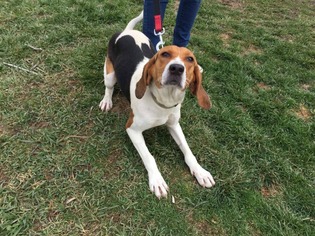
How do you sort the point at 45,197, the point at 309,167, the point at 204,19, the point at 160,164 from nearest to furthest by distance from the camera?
the point at 45,197 < the point at 160,164 < the point at 309,167 < the point at 204,19

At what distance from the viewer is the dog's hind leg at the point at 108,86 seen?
3.44 metres

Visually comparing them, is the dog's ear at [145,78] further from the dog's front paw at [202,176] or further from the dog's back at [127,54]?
the dog's front paw at [202,176]

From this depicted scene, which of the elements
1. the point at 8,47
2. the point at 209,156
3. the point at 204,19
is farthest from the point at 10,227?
the point at 204,19

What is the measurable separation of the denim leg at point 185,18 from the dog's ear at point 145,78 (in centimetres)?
135

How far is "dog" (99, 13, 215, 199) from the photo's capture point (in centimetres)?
250

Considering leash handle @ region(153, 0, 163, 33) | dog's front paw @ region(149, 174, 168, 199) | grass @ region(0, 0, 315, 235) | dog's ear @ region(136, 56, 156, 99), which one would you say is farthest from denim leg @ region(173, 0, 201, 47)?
dog's front paw @ region(149, 174, 168, 199)

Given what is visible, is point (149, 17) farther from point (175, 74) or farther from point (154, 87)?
point (175, 74)

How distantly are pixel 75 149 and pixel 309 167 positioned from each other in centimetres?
234

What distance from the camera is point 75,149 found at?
118 inches

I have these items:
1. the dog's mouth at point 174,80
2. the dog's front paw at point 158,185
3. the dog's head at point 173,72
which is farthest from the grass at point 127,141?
the dog's mouth at point 174,80

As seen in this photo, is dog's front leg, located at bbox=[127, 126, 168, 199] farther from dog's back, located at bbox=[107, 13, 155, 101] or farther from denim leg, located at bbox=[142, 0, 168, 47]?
denim leg, located at bbox=[142, 0, 168, 47]

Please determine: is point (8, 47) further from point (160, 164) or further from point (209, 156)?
point (209, 156)

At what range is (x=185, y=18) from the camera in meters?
3.74

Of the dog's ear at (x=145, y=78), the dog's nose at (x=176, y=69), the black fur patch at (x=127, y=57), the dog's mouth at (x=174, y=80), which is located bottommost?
the black fur patch at (x=127, y=57)
